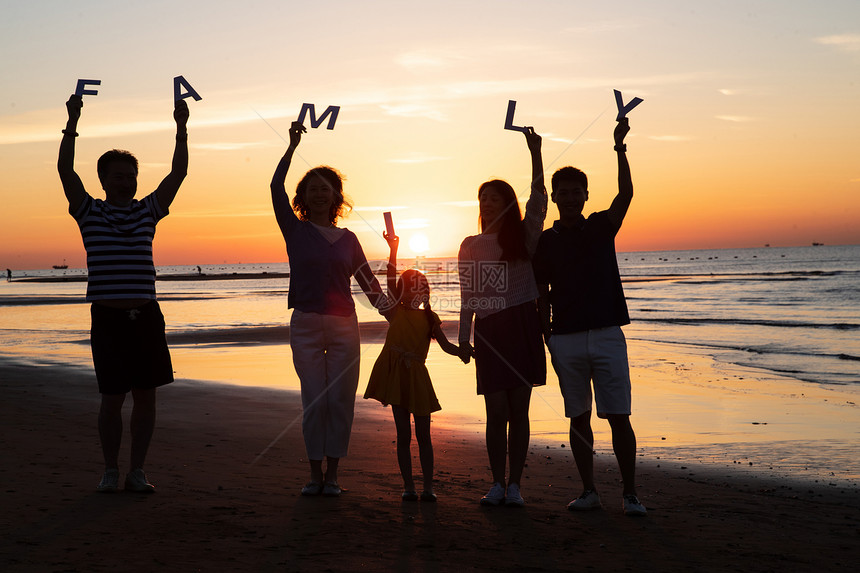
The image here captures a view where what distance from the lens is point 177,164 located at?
443 cm

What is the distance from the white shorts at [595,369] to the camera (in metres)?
4.27

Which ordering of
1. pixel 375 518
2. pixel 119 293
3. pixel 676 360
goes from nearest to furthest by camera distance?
pixel 375 518
pixel 119 293
pixel 676 360

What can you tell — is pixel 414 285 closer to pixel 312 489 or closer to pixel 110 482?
pixel 312 489

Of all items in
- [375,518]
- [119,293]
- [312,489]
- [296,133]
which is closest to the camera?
[375,518]

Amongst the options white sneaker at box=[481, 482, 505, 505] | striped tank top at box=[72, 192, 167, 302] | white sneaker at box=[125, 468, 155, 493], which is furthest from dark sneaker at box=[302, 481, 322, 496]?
striped tank top at box=[72, 192, 167, 302]

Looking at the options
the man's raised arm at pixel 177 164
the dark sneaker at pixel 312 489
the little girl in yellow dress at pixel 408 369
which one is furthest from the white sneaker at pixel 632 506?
the man's raised arm at pixel 177 164

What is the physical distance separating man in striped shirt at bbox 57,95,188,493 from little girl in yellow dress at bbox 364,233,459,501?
52.4 inches

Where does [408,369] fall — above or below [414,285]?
below

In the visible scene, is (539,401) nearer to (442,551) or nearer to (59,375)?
(442,551)

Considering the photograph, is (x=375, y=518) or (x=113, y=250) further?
(x=113, y=250)

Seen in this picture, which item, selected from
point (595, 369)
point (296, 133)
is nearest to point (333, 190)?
point (296, 133)

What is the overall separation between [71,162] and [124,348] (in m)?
1.12

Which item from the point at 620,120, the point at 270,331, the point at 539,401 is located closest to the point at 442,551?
the point at 620,120

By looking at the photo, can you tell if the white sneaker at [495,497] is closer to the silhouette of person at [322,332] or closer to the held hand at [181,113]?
the silhouette of person at [322,332]
